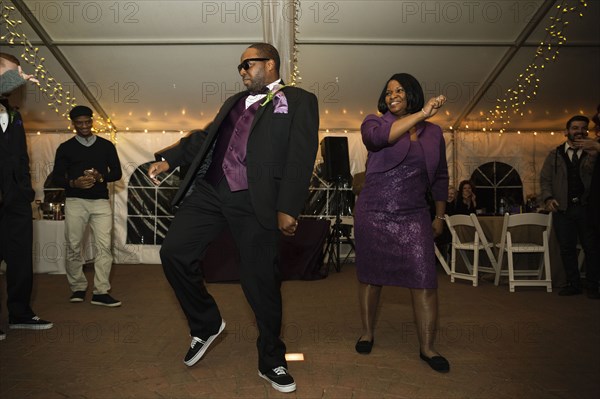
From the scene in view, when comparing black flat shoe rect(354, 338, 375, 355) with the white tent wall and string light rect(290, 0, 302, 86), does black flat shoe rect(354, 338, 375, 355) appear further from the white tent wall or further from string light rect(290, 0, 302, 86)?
the white tent wall

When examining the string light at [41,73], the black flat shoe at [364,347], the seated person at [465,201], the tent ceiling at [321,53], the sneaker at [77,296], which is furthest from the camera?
the seated person at [465,201]

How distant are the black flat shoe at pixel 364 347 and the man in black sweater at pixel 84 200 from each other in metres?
2.71

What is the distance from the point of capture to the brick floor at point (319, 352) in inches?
108

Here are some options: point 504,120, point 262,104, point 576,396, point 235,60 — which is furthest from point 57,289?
point 504,120

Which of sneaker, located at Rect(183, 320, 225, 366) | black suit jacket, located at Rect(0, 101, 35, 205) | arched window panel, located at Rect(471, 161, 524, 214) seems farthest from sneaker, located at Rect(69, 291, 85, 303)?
arched window panel, located at Rect(471, 161, 524, 214)

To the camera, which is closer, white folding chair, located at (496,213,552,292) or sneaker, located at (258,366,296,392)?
sneaker, located at (258,366,296,392)

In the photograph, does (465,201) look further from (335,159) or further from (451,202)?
(335,159)

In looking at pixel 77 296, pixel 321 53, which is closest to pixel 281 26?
pixel 321 53

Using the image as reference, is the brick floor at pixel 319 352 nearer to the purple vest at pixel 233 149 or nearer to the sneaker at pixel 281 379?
the sneaker at pixel 281 379

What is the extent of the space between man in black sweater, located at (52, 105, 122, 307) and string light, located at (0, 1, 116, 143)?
136cm

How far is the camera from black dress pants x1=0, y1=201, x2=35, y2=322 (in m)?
3.96

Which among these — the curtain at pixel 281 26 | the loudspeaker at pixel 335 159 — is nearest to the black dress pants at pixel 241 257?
the curtain at pixel 281 26

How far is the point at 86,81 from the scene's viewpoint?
7984 millimetres

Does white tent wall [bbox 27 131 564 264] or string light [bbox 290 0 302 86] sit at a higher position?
string light [bbox 290 0 302 86]
